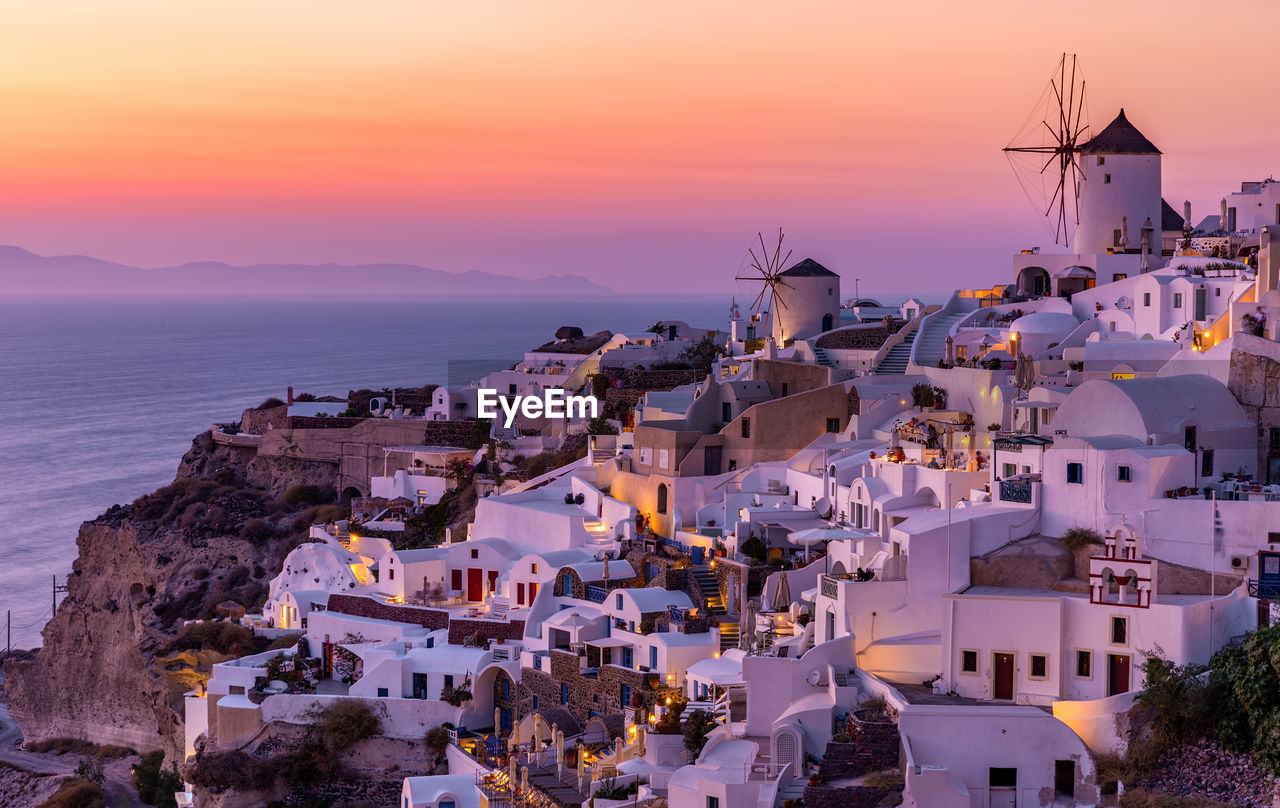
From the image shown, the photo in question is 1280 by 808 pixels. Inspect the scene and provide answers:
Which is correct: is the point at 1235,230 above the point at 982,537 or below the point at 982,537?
above

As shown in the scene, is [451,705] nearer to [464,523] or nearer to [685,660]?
[685,660]

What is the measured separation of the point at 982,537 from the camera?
23281mm

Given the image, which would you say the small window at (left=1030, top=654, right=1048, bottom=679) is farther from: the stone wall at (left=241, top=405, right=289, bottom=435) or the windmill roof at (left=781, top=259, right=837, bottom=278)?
the stone wall at (left=241, top=405, right=289, bottom=435)

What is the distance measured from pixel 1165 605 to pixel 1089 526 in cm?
189

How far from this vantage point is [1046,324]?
34812 millimetres

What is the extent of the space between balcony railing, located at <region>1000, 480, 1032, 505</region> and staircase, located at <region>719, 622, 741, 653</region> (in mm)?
5409

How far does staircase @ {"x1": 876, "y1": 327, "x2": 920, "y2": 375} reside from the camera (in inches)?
1451

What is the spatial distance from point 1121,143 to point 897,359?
827 cm

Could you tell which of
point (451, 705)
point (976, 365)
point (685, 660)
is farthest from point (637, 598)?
point (976, 365)

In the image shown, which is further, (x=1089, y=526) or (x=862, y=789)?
(x=1089, y=526)

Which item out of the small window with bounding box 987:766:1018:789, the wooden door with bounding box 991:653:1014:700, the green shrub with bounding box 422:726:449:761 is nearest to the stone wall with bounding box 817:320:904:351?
the green shrub with bounding box 422:726:449:761

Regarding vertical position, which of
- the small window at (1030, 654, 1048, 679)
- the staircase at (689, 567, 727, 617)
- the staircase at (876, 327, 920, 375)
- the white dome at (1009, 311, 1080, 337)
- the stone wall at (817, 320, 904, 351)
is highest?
the white dome at (1009, 311, 1080, 337)

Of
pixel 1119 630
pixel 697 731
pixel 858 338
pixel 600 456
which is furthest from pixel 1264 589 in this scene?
pixel 600 456

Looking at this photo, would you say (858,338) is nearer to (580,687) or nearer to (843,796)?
(580,687)
